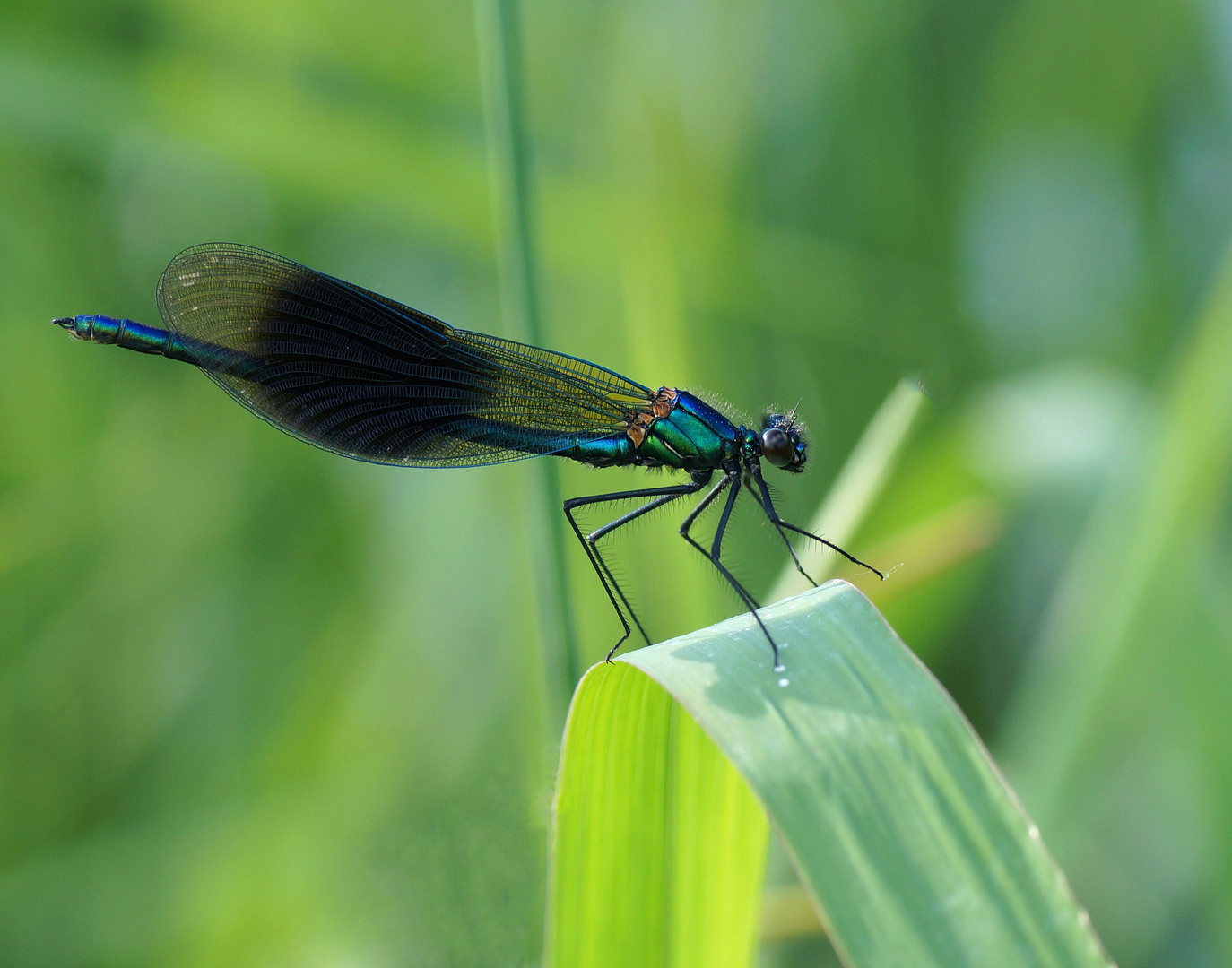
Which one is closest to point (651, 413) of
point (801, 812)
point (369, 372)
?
point (369, 372)

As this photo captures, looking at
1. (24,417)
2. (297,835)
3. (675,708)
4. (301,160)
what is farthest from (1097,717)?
(24,417)

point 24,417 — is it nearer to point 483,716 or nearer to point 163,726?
point 163,726

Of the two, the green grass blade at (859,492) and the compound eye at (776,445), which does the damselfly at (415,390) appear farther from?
the green grass blade at (859,492)

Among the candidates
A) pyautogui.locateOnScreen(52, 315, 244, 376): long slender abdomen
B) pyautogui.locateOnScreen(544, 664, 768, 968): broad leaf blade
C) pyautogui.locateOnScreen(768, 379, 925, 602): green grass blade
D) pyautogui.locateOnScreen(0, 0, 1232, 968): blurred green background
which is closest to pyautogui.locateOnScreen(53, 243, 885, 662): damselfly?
pyautogui.locateOnScreen(52, 315, 244, 376): long slender abdomen

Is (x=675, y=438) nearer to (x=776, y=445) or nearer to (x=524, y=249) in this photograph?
(x=776, y=445)

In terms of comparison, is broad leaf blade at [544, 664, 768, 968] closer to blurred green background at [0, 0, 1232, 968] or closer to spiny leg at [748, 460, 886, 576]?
blurred green background at [0, 0, 1232, 968]
